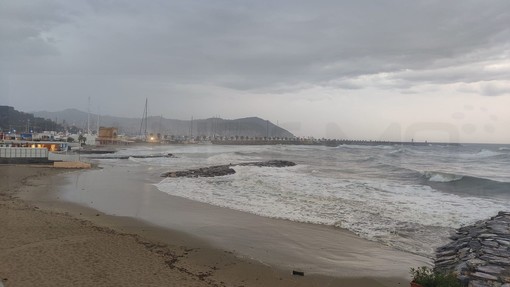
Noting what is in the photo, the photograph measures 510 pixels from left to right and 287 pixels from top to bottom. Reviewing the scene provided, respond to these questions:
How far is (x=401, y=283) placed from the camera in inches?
270

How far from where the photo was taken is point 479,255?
8078 millimetres

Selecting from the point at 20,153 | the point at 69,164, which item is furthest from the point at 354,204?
the point at 20,153

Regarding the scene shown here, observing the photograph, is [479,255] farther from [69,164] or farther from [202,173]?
[69,164]

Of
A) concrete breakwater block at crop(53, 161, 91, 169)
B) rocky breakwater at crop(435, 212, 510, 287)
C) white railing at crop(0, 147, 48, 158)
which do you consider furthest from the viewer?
white railing at crop(0, 147, 48, 158)

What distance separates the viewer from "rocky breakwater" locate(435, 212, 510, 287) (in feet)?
21.8

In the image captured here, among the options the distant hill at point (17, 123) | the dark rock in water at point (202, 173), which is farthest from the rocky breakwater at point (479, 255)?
the distant hill at point (17, 123)

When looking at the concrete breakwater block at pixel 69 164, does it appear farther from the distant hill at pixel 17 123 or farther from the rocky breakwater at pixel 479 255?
the distant hill at pixel 17 123

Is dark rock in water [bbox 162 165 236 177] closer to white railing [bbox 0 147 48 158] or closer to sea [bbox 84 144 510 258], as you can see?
sea [bbox 84 144 510 258]

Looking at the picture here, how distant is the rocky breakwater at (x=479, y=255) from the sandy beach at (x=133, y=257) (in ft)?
2.99

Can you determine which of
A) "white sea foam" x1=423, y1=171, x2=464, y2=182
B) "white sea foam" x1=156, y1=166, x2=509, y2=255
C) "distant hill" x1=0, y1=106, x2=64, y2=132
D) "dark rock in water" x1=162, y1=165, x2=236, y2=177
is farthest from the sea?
"distant hill" x1=0, y1=106, x2=64, y2=132

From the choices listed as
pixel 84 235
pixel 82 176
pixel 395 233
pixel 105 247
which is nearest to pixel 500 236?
pixel 395 233

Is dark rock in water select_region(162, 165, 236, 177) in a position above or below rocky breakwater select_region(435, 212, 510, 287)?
below

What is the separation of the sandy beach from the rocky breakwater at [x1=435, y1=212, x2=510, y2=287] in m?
0.91

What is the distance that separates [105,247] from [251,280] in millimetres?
3396
